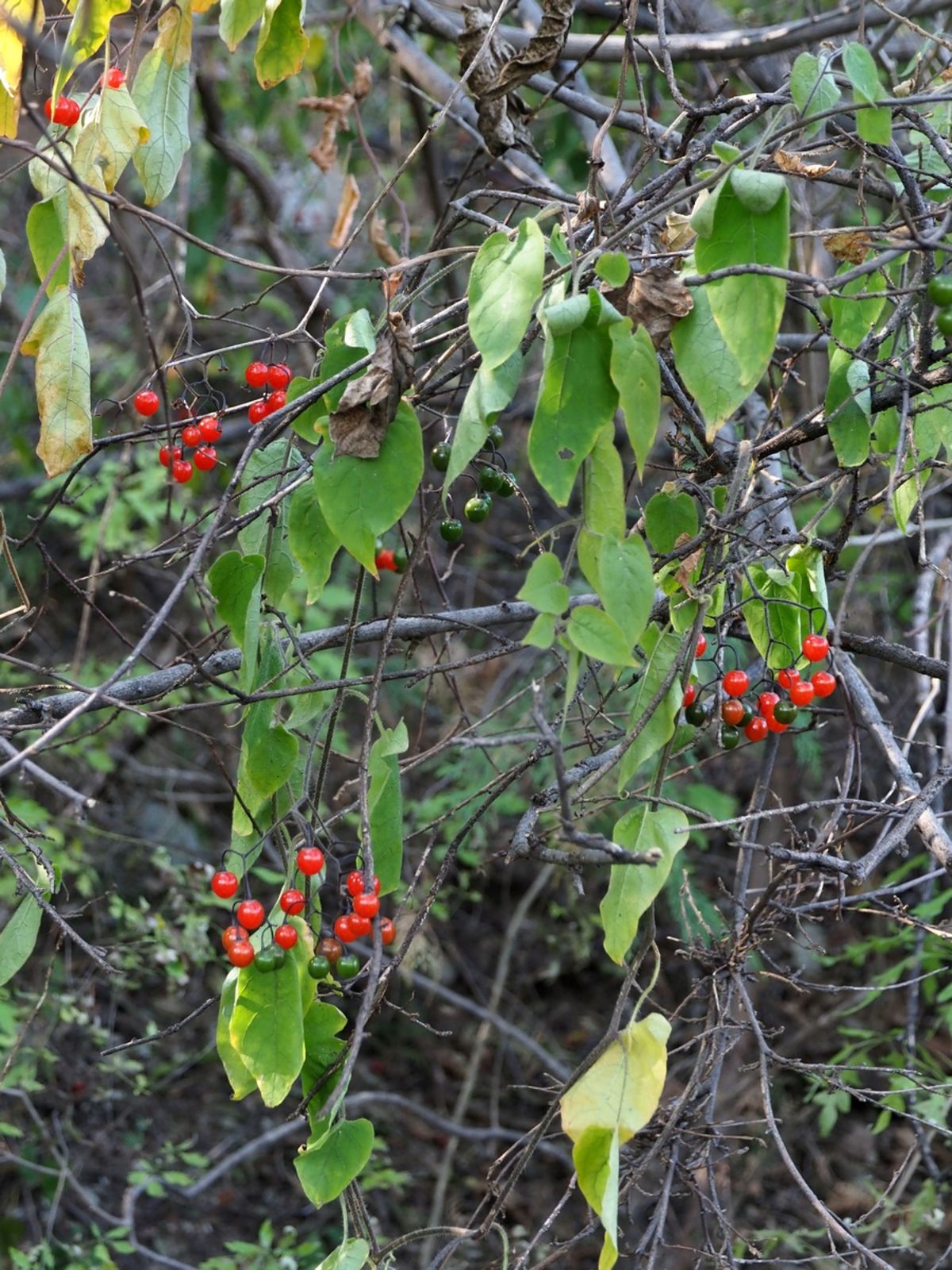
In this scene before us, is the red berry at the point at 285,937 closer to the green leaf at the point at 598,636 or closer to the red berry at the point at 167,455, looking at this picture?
the green leaf at the point at 598,636

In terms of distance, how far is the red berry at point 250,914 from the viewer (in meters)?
1.55

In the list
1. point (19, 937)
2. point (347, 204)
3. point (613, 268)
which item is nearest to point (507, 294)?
point (613, 268)

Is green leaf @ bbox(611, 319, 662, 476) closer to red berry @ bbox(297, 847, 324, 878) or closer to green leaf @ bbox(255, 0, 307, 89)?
red berry @ bbox(297, 847, 324, 878)

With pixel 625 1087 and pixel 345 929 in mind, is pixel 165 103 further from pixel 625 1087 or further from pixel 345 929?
pixel 625 1087

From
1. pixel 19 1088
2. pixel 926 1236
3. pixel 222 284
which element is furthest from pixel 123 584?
pixel 926 1236

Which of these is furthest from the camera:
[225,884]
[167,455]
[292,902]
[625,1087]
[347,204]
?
[347,204]

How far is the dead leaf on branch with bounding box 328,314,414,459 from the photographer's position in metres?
1.32

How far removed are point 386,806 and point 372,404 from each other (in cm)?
48

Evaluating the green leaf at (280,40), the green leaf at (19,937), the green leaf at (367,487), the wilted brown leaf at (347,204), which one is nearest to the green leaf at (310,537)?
the green leaf at (367,487)

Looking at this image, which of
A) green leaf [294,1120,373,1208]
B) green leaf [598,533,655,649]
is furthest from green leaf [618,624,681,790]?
green leaf [294,1120,373,1208]

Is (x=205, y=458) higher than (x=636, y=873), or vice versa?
(x=205, y=458)

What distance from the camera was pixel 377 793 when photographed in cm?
149

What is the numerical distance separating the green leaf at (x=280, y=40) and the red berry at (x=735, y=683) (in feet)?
3.51

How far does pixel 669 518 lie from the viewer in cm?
169
